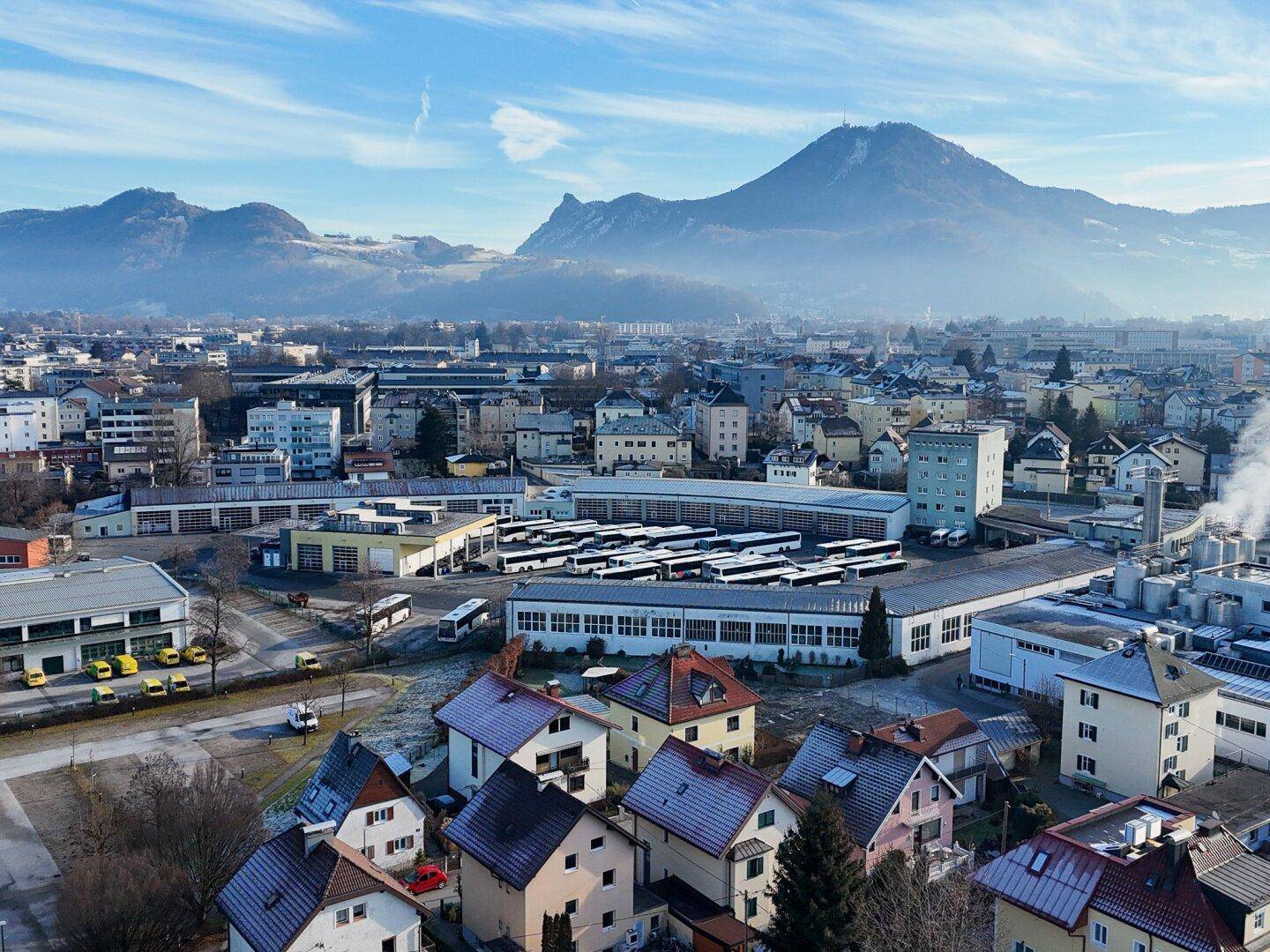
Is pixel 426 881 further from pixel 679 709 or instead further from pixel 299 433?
pixel 299 433

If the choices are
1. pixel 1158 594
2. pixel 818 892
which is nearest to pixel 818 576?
pixel 1158 594

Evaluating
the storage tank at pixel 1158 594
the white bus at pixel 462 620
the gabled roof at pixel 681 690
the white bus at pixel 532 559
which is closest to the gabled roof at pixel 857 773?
the gabled roof at pixel 681 690

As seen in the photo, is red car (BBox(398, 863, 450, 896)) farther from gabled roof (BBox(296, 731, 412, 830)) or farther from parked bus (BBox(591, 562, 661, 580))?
parked bus (BBox(591, 562, 661, 580))

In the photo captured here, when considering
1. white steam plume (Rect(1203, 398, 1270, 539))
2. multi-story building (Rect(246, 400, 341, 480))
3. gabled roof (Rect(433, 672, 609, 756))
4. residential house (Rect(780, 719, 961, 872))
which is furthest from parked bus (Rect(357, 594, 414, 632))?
white steam plume (Rect(1203, 398, 1270, 539))

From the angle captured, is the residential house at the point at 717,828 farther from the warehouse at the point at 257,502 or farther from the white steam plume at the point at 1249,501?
the warehouse at the point at 257,502

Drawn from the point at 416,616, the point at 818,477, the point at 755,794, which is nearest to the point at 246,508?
the point at 416,616

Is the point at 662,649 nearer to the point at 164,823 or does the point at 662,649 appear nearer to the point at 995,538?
the point at 164,823
